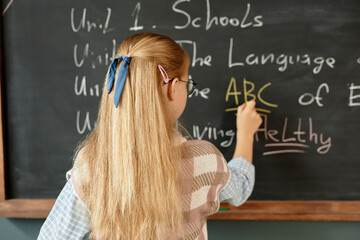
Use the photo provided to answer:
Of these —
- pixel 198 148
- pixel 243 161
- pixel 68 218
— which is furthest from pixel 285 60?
Result: pixel 68 218

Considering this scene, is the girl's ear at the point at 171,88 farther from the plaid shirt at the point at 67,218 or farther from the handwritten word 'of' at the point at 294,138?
the handwritten word 'of' at the point at 294,138

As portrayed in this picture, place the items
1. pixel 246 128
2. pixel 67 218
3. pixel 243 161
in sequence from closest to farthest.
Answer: pixel 67 218 < pixel 243 161 < pixel 246 128

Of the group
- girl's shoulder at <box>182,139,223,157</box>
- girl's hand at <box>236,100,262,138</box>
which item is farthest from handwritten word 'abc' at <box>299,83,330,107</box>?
girl's shoulder at <box>182,139,223,157</box>

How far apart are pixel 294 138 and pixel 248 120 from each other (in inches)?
7.5

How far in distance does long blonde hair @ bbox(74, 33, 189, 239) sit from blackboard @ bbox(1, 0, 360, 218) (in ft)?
1.19

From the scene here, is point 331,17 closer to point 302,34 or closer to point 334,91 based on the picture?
point 302,34

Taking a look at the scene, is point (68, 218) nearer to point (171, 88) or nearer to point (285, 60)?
point (171, 88)

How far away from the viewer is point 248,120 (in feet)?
3.36

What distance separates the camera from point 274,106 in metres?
1.05

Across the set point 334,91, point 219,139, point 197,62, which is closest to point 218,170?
point 219,139

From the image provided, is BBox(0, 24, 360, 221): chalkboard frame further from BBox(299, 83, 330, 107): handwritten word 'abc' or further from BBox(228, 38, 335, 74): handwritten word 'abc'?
BBox(228, 38, 335, 74): handwritten word 'abc'

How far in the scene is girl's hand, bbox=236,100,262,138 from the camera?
1.01 meters

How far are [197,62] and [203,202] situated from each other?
0.51 metres

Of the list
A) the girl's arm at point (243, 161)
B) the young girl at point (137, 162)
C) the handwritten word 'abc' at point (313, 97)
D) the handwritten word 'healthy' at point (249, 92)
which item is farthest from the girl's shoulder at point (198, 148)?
the handwritten word 'abc' at point (313, 97)
